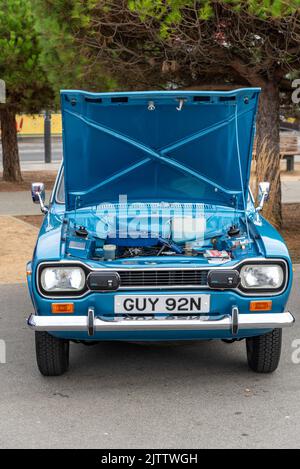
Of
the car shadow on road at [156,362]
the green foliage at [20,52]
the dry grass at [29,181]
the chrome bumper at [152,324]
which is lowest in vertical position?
the dry grass at [29,181]

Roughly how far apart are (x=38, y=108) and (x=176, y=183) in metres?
11.7

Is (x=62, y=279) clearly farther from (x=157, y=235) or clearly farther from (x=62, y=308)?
(x=157, y=235)

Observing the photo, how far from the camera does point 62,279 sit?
5309 millimetres

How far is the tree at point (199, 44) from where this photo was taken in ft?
30.3

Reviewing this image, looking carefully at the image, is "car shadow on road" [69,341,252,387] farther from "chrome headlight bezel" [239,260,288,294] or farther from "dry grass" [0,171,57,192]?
"dry grass" [0,171,57,192]

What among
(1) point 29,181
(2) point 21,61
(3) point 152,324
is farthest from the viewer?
(1) point 29,181

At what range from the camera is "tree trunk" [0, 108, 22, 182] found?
1897 cm

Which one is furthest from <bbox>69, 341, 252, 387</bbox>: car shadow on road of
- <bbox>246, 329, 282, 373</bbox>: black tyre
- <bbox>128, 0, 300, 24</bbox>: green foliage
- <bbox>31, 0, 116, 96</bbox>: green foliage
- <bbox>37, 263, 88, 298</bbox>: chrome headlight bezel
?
<bbox>31, 0, 116, 96</bbox>: green foliage

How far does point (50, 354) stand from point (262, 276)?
60.2 inches

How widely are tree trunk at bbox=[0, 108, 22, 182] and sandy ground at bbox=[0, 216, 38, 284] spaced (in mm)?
5667

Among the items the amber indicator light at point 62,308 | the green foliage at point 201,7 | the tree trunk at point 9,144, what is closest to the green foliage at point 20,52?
the tree trunk at point 9,144

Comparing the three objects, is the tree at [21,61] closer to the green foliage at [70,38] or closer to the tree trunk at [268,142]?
the green foliage at [70,38]

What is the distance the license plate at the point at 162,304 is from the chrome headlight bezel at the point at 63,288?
245mm

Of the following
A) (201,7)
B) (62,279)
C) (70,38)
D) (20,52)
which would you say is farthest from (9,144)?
(62,279)
